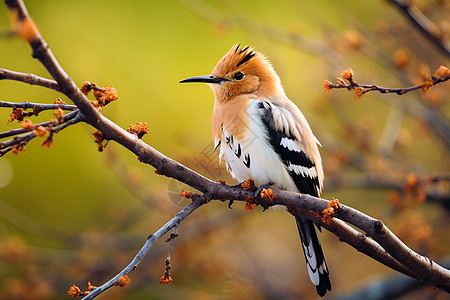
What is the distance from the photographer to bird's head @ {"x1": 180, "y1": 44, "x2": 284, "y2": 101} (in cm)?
318

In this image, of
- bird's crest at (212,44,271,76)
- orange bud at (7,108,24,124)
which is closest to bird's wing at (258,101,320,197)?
bird's crest at (212,44,271,76)

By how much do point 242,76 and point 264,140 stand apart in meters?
0.53

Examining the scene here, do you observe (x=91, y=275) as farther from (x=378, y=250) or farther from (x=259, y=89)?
(x=378, y=250)

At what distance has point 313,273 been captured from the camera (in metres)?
3.00

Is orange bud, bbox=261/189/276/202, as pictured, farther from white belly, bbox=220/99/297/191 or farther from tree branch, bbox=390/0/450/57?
tree branch, bbox=390/0/450/57

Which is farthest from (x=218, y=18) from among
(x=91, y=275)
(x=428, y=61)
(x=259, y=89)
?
(x=428, y=61)

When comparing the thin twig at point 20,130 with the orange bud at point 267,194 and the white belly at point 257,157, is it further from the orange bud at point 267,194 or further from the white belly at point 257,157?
the white belly at point 257,157

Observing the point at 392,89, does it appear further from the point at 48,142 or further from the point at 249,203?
the point at 48,142

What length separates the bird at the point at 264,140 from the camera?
2.94 m

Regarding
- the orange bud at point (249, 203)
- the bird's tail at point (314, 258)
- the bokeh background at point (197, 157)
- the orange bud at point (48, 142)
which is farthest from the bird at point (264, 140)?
the orange bud at point (48, 142)

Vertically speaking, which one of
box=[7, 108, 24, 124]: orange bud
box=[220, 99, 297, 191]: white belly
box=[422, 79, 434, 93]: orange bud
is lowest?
box=[7, 108, 24, 124]: orange bud

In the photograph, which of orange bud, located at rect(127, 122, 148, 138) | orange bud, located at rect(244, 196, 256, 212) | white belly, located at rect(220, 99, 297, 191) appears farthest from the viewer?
white belly, located at rect(220, 99, 297, 191)

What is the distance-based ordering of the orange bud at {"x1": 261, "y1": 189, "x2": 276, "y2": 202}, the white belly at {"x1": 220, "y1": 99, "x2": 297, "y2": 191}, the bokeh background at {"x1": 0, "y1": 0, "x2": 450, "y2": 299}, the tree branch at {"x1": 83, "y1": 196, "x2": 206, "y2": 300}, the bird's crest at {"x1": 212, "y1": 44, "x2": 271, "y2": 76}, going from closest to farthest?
the tree branch at {"x1": 83, "y1": 196, "x2": 206, "y2": 300} < the orange bud at {"x1": 261, "y1": 189, "x2": 276, "y2": 202} < the white belly at {"x1": 220, "y1": 99, "x2": 297, "y2": 191} < the bird's crest at {"x1": 212, "y1": 44, "x2": 271, "y2": 76} < the bokeh background at {"x1": 0, "y1": 0, "x2": 450, "y2": 299}

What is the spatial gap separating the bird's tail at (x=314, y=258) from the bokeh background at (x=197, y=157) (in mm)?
379
